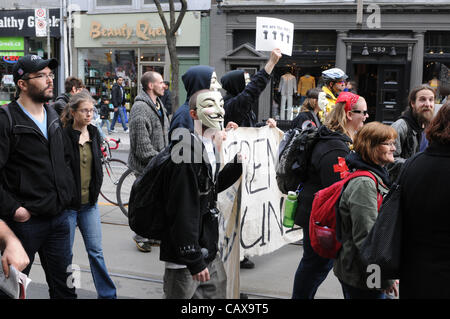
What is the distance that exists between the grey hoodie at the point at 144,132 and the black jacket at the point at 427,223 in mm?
3479

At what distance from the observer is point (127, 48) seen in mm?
20266

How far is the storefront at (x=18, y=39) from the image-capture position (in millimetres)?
21406

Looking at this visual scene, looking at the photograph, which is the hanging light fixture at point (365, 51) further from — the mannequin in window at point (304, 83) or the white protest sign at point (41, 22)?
the white protest sign at point (41, 22)

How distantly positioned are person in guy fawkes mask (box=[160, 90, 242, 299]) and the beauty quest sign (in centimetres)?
1995

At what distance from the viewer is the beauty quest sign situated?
2120cm

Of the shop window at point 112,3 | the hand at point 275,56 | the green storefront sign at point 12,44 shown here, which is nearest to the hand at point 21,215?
the hand at point 275,56

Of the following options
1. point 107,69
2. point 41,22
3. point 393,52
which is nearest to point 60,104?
point 393,52

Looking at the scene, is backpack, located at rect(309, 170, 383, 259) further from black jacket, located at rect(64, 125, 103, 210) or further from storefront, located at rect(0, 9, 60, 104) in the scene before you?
storefront, located at rect(0, 9, 60, 104)

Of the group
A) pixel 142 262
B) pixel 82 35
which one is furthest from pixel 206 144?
pixel 82 35

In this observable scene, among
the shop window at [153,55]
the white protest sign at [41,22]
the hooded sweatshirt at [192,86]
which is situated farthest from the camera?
the shop window at [153,55]

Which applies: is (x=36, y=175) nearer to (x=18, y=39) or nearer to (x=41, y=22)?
(x=41, y=22)

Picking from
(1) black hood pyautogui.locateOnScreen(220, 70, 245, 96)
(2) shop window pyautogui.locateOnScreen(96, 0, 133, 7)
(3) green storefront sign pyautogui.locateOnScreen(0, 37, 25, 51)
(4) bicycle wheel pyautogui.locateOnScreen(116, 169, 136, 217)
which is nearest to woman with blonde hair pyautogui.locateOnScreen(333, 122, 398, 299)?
(1) black hood pyautogui.locateOnScreen(220, 70, 245, 96)

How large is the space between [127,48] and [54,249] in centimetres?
1759

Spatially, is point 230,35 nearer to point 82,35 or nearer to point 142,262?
point 82,35
